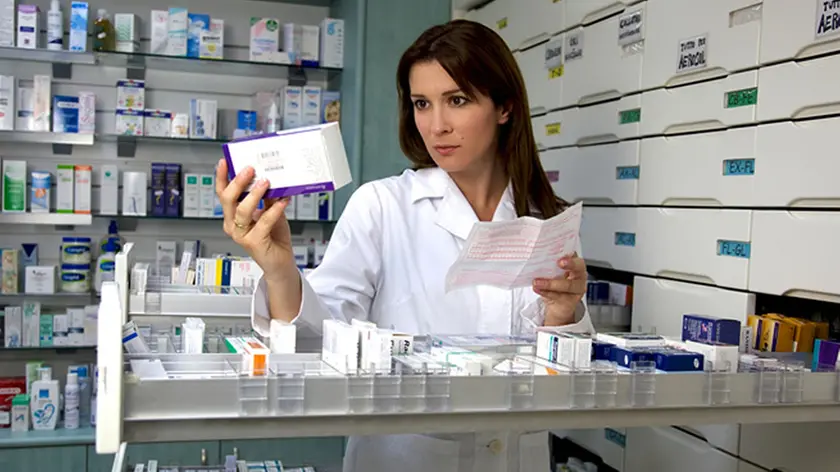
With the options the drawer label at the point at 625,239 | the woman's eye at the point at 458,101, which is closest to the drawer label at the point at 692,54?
the drawer label at the point at 625,239

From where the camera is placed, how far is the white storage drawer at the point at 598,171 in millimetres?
3057

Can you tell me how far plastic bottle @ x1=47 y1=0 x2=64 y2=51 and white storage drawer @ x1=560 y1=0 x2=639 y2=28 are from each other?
269cm

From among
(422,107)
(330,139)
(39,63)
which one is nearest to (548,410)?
(330,139)

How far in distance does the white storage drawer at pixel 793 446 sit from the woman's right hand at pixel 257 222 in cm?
131

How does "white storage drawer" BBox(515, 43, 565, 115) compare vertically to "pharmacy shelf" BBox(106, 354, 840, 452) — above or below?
above

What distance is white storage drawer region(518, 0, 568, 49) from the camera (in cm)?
361

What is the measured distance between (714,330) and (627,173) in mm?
1534

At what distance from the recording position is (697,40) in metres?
2.67

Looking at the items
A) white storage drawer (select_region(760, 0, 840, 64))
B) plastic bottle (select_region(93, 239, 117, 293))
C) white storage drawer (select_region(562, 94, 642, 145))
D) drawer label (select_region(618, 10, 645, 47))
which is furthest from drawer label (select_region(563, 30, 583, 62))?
plastic bottle (select_region(93, 239, 117, 293))

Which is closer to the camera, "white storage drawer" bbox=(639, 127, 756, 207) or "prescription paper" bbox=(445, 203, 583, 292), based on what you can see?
"prescription paper" bbox=(445, 203, 583, 292)

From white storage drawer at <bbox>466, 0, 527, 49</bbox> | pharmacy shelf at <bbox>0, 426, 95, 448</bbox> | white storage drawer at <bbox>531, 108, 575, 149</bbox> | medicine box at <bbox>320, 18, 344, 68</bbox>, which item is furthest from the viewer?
medicine box at <bbox>320, 18, 344, 68</bbox>

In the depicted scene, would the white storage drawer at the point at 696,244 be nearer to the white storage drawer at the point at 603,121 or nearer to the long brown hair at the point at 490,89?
the white storage drawer at the point at 603,121

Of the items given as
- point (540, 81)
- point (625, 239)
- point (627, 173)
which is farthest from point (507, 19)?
point (625, 239)

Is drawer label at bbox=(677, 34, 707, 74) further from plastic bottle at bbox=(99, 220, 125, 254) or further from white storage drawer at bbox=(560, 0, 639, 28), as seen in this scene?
plastic bottle at bbox=(99, 220, 125, 254)
